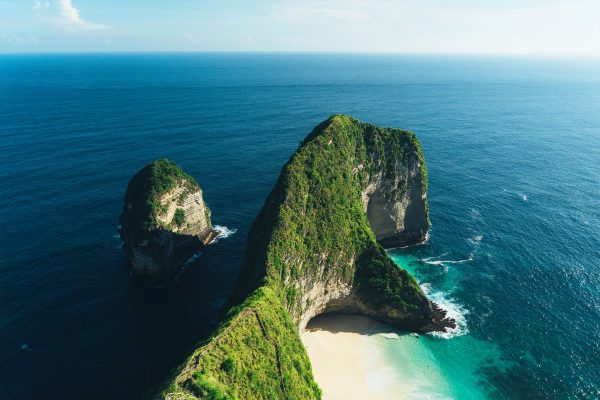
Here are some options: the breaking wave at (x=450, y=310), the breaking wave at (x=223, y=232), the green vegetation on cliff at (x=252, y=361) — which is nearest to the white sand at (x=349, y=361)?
the green vegetation on cliff at (x=252, y=361)

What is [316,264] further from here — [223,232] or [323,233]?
[223,232]

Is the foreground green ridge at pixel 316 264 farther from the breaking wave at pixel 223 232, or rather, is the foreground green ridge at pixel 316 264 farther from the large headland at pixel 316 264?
the breaking wave at pixel 223 232

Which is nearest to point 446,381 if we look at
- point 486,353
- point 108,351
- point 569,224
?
point 486,353

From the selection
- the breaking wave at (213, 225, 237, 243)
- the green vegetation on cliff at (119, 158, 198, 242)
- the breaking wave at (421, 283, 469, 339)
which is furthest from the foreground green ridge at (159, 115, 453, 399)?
the breaking wave at (213, 225, 237, 243)

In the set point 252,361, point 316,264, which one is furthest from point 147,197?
point 252,361

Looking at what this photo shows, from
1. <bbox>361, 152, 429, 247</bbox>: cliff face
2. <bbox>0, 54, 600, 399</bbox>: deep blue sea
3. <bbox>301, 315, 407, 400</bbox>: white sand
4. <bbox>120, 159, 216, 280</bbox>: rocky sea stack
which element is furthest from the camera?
<bbox>361, 152, 429, 247</bbox>: cliff face

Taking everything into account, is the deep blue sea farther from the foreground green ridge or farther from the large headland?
the foreground green ridge

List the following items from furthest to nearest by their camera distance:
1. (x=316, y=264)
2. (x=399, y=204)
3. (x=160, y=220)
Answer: (x=399, y=204)
(x=160, y=220)
(x=316, y=264)
